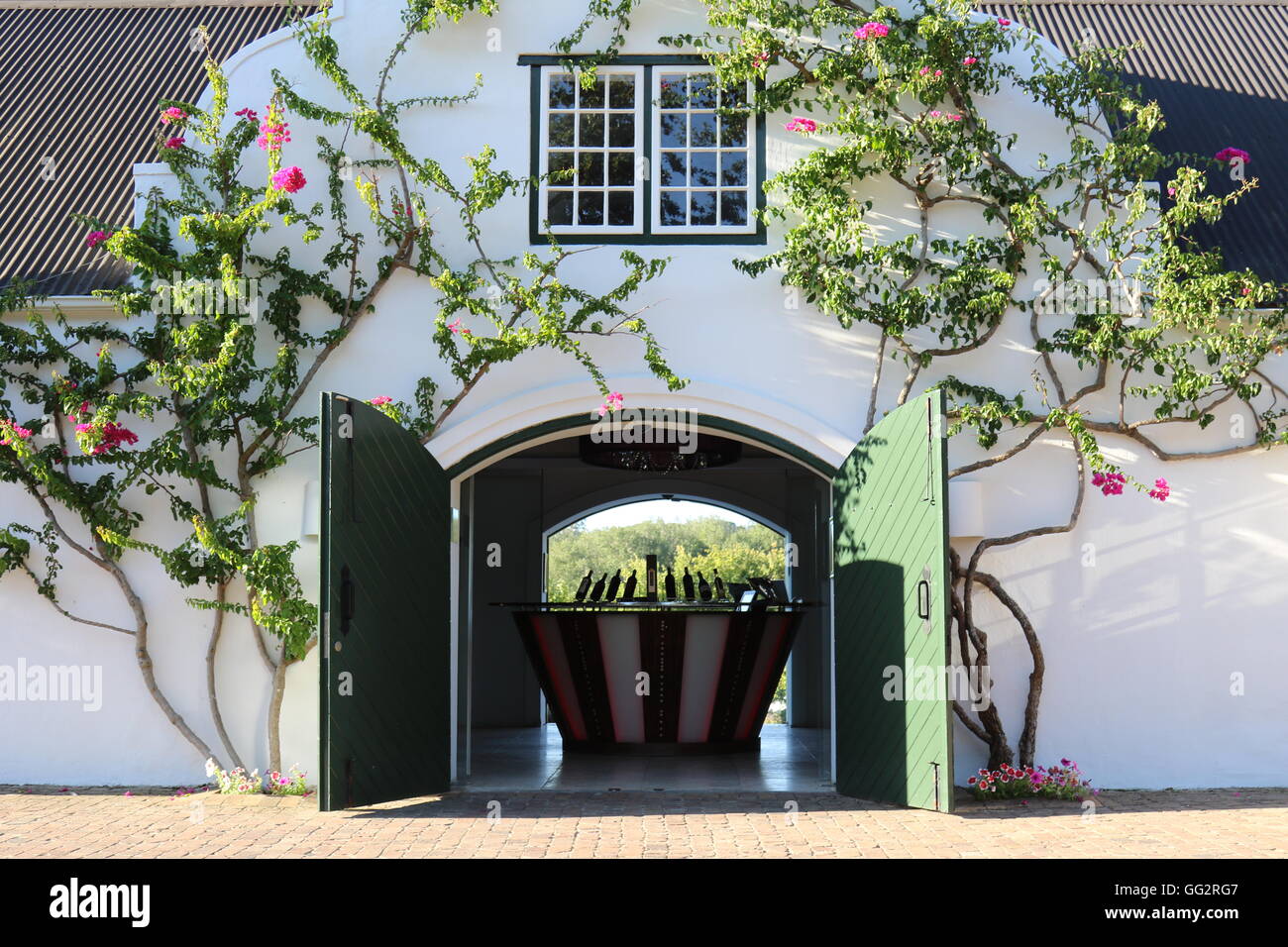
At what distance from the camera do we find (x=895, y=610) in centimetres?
877

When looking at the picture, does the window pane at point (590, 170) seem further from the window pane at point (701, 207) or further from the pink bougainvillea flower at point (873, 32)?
the pink bougainvillea flower at point (873, 32)

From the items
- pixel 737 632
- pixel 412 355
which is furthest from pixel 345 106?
pixel 737 632

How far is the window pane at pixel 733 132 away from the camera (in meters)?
10.2

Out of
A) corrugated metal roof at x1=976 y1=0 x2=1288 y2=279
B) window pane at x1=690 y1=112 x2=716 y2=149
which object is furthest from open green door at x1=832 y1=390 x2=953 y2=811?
corrugated metal roof at x1=976 y1=0 x2=1288 y2=279

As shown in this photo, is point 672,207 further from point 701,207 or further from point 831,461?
point 831,461

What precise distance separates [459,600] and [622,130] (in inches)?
146

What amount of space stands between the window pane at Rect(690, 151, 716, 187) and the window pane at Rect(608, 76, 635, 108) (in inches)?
24.6

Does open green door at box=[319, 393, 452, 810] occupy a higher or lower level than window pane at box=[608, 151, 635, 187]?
lower

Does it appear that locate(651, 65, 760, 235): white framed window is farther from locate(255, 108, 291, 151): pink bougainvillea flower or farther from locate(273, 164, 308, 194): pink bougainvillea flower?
locate(255, 108, 291, 151): pink bougainvillea flower

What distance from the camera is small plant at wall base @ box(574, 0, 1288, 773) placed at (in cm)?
952

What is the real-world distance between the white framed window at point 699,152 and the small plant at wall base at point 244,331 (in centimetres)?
73

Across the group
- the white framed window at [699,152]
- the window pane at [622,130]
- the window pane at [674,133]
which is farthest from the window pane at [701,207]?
the window pane at [622,130]

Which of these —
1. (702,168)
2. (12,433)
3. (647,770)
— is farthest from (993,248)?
(12,433)

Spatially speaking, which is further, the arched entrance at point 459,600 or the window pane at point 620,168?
the window pane at point 620,168
